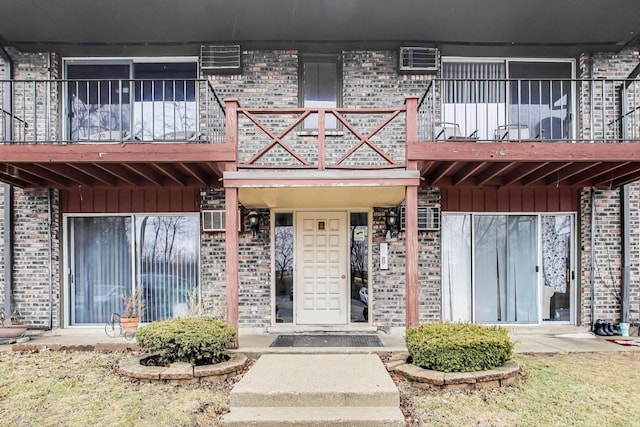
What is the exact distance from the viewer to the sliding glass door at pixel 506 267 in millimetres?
7094

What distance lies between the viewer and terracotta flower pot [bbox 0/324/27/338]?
20.5ft

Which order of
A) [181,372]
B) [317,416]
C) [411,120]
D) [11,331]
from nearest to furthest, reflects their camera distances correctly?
[317,416]
[181,372]
[411,120]
[11,331]

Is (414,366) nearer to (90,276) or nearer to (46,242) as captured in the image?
(90,276)

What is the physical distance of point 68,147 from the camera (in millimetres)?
5230

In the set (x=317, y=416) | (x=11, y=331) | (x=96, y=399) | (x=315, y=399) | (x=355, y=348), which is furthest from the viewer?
(x=11, y=331)

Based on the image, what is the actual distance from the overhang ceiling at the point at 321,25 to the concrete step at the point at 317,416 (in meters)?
5.41

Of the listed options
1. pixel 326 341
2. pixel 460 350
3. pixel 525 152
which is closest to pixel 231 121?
pixel 326 341

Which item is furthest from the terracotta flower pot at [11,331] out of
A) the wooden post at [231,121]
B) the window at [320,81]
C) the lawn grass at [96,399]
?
the window at [320,81]

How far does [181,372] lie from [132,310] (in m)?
2.77

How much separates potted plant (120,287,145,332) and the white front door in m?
2.74

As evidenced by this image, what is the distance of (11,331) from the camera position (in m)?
6.27

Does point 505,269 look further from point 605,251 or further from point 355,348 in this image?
point 355,348

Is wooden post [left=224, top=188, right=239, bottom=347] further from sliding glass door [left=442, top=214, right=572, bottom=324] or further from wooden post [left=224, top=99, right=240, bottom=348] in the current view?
sliding glass door [left=442, top=214, right=572, bottom=324]

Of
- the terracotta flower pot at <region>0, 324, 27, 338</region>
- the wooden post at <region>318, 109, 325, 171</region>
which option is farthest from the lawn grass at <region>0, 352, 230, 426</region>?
the wooden post at <region>318, 109, 325, 171</region>
